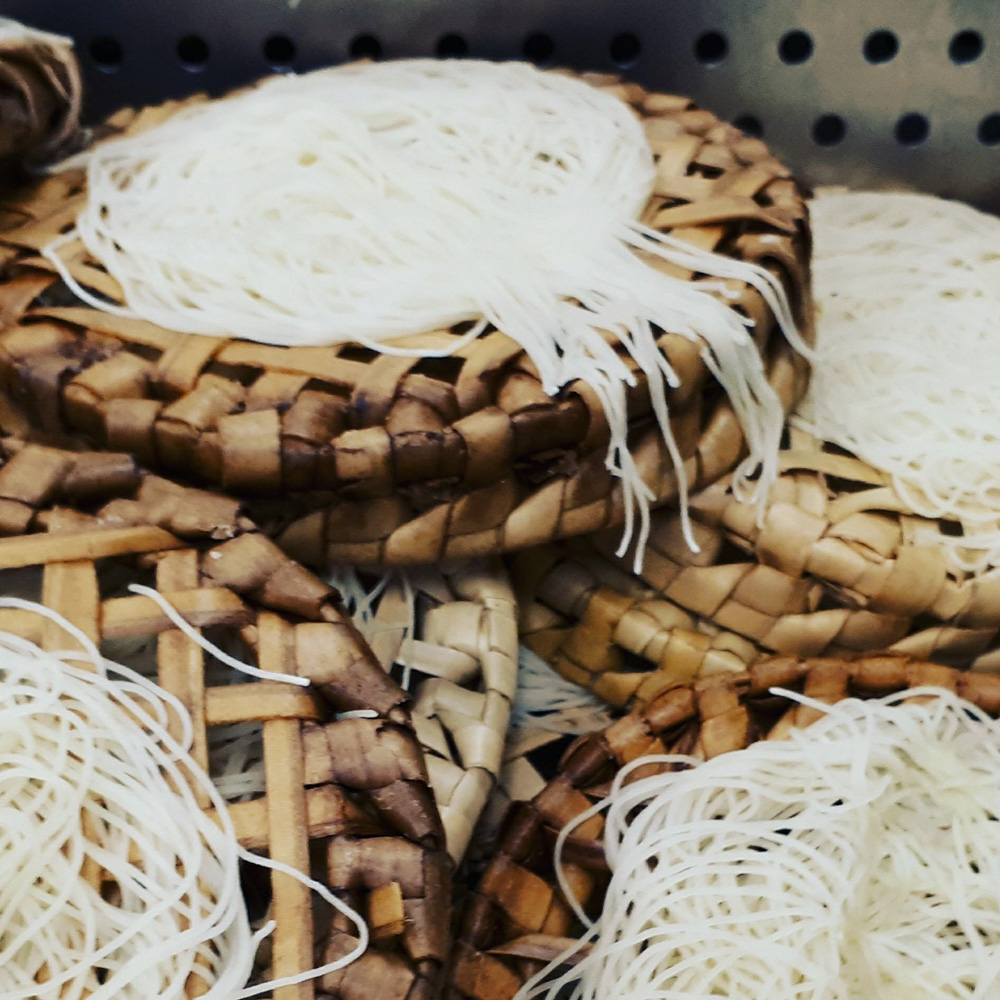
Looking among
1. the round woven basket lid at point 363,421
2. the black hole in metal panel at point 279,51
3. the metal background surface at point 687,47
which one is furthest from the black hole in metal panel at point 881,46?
the black hole in metal panel at point 279,51

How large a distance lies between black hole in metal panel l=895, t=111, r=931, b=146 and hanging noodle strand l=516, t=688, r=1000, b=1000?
604 mm

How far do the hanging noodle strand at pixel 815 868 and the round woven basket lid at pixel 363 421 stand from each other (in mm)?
185

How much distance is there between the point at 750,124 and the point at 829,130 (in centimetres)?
8

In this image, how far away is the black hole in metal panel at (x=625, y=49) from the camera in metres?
1.03

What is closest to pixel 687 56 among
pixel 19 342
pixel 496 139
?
pixel 496 139

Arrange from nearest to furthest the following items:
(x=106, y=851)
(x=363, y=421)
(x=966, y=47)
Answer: (x=106, y=851) < (x=363, y=421) < (x=966, y=47)

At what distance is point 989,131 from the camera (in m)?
1.03

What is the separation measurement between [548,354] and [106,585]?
30 centimetres

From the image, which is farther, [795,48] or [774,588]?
[795,48]

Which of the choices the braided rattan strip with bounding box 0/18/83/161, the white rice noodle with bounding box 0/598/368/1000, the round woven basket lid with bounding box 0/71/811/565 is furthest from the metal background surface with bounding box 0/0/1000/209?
the white rice noodle with bounding box 0/598/368/1000

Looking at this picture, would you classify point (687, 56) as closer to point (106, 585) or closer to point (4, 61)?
point (4, 61)

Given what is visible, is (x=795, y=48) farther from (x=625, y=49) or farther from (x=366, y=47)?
(x=366, y=47)

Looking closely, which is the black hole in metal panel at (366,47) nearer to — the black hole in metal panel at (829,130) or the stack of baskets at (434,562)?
the stack of baskets at (434,562)

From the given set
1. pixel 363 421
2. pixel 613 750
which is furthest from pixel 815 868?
pixel 363 421
